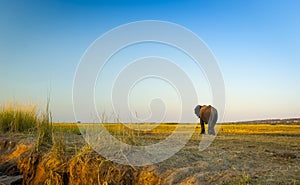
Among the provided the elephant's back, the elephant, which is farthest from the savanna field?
the elephant's back

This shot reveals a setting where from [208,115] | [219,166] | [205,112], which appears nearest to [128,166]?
[219,166]

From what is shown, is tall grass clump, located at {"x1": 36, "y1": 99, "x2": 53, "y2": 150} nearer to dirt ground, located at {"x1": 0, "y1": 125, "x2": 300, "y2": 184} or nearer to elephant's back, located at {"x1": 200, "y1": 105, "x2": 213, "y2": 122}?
dirt ground, located at {"x1": 0, "y1": 125, "x2": 300, "y2": 184}

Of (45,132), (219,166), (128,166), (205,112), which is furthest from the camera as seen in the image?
(205,112)

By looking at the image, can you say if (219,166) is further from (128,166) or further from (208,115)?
(208,115)

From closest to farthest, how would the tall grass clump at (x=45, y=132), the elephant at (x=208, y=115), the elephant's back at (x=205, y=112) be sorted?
1. the tall grass clump at (x=45, y=132)
2. the elephant at (x=208, y=115)
3. the elephant's back at (x=205, y=112)

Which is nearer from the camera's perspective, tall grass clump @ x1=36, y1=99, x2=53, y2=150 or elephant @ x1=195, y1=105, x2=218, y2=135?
tall grass clump @ x1=36, y1=99, x2=53, y2=150

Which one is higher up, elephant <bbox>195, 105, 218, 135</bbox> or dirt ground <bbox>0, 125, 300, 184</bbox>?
elephant <bbox>195, 105, 218, 135</bbox>

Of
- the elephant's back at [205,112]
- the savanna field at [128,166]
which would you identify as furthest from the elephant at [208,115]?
the savanna field at [128,166]

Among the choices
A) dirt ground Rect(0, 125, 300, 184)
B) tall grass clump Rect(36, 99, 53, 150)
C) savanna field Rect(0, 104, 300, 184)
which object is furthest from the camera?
tall grass clump Rect(36, 99, 53, 150)

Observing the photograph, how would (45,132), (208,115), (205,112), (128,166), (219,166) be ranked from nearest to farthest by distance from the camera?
1. (219,166)
2. (128,166)
3. (45,132)
4. (208,115)
5. (205,112)

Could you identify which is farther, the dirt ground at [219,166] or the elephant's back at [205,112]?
the elephant's back at [205,112]

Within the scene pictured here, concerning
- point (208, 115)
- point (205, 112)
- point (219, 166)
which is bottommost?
point (219, 166)

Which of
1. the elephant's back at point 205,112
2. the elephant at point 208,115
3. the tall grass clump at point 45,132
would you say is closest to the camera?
the tall grass clump at point 45,132

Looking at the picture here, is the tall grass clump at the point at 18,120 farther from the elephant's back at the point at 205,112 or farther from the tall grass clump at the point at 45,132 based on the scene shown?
the elephant's back at the point at 205,112
